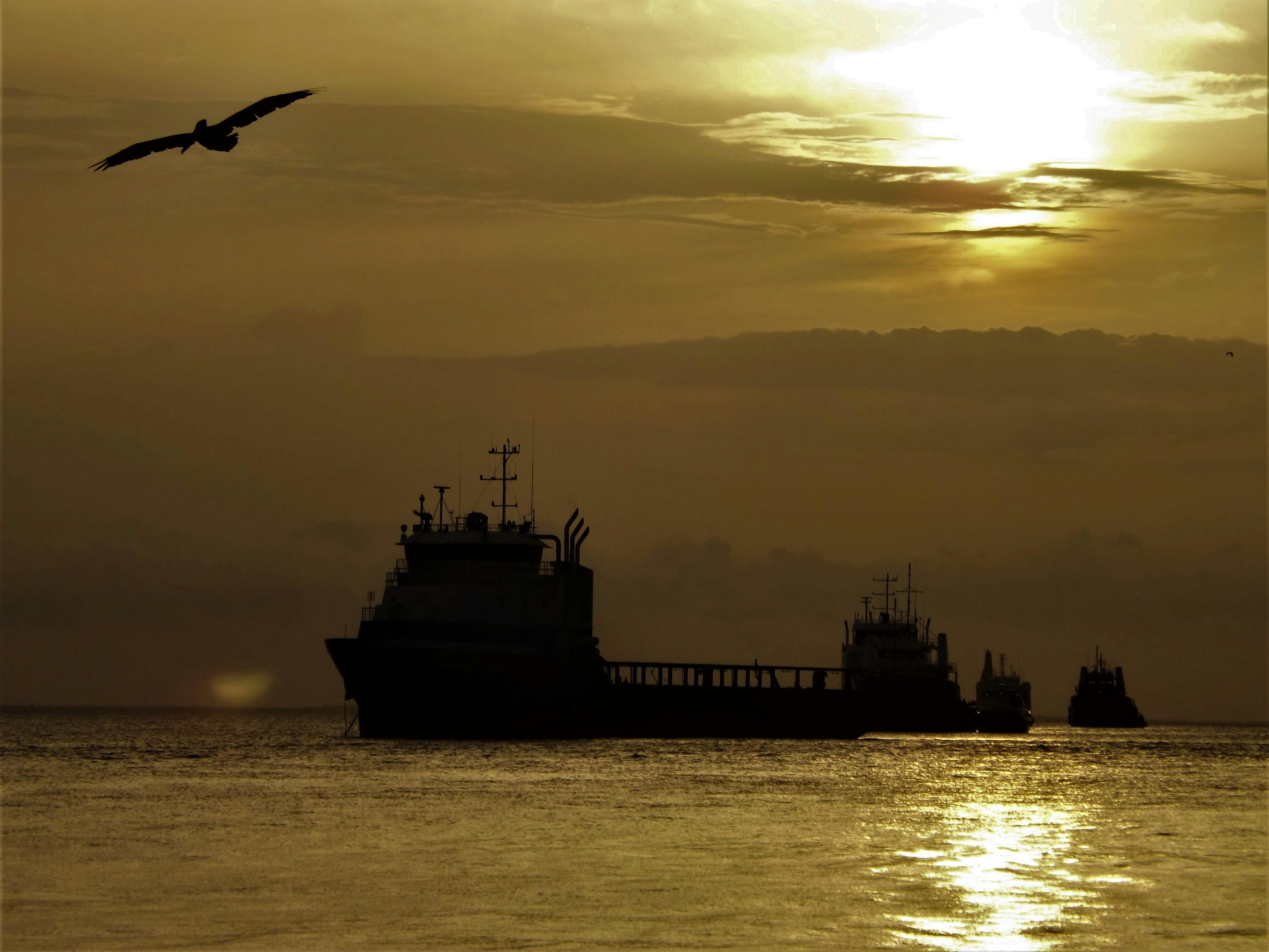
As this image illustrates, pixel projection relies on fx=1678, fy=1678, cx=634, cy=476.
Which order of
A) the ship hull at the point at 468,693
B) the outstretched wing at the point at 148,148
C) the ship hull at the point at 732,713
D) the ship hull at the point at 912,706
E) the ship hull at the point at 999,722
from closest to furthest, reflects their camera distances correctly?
1. the outstretched wing at the point at 148,148
2. the ship hull at the point at 468,693
3. the ship hull at the point at 732,713
4. the ship hull at the point at 912,706
5. the ship hull at the point at 999,722

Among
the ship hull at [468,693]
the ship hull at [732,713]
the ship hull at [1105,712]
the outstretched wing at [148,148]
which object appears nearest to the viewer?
the outstretched wing at [148,148]

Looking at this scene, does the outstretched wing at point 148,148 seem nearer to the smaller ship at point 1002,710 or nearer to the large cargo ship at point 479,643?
the large cargo ship at point 479,643

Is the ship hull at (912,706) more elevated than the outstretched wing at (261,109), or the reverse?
the outstretched wing at (261,109)

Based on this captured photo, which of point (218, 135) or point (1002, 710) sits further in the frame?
point (1002, 710)

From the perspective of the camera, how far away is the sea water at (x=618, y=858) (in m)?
26.3

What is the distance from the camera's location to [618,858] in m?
35.8

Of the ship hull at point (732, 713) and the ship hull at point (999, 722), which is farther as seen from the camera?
the ship hull at point (999, 722)

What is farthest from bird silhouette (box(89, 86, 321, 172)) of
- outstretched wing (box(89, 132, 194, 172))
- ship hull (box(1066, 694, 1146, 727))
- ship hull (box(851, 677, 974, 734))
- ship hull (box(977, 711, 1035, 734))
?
ship hull (box(1066, 694, 1146, 727))

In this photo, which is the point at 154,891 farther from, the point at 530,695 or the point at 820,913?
the point at 530,695

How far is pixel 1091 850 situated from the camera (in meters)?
38.2

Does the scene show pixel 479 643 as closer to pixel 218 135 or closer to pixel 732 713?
pixel 732 713

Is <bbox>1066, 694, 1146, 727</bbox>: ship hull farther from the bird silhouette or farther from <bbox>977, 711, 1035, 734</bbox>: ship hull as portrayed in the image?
the bird silhouette

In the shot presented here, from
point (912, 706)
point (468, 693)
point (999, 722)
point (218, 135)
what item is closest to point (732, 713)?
point (912, 706)

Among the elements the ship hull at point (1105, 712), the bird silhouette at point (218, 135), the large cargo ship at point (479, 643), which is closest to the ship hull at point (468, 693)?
the large cargo ship at point (479, 643)
